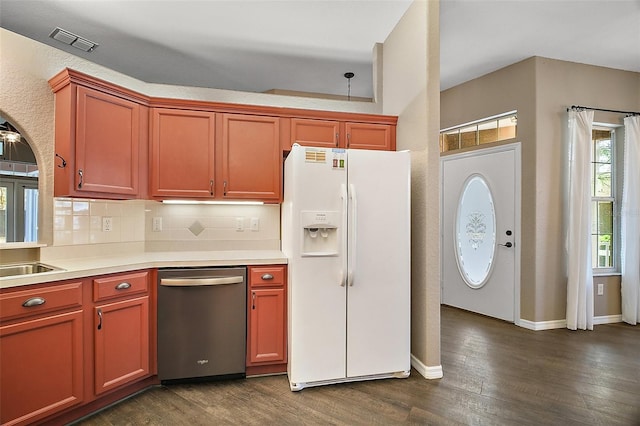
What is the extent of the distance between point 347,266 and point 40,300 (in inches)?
70.5

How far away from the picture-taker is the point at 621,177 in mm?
3969

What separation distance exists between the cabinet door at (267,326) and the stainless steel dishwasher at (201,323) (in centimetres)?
7

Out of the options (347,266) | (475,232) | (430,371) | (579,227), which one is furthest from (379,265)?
(579,227)

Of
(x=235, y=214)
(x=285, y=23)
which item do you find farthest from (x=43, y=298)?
(x=285, y=23)

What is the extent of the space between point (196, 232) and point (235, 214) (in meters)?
0.38

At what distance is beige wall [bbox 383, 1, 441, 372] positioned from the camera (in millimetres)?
2555

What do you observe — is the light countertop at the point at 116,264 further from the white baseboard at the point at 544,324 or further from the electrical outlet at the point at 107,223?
the white baseboard at the point at 544,324

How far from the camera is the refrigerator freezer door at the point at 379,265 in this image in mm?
2449

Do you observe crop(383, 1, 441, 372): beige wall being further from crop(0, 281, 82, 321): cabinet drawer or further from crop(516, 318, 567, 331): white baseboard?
crop(0, 281, 82, 321): cabinet drawer

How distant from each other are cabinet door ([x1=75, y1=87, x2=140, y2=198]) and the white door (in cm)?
373

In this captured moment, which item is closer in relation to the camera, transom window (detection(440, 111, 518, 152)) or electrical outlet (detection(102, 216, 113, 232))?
electrical outlet (detection(102, 216, 113, 232))

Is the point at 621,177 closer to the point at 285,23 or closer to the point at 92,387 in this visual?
the point at 285,23

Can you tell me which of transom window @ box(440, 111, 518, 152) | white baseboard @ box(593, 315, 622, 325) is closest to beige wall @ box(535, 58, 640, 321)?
transom window @ box(440, 111, 518, 152)

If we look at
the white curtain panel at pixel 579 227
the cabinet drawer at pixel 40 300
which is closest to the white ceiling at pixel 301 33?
the white curtain panel at pixel 579 227
